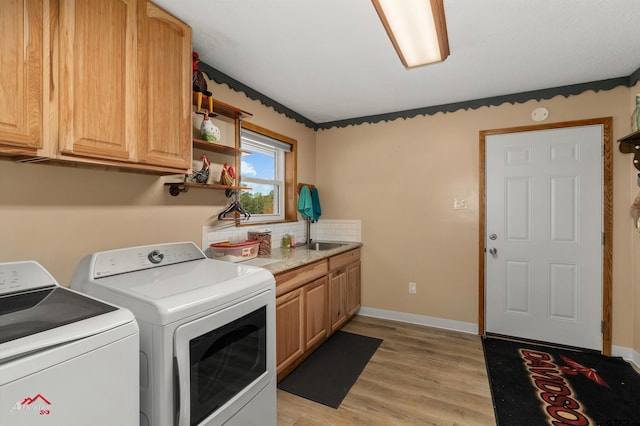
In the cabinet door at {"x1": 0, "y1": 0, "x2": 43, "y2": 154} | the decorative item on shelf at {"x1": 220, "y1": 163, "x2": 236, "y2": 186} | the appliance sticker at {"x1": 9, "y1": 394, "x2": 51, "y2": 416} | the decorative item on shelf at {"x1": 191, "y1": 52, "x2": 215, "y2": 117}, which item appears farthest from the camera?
the decorative item on shelf at {"x1": 220, "y1": 163, "x2": 236, "y2": 186}

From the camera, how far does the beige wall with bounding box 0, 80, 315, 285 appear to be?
54.8 inches

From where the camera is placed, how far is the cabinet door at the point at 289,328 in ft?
7.18

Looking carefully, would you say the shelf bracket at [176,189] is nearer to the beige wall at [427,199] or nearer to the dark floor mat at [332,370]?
the dark floor mat at [332,370]

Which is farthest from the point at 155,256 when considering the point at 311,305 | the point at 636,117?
the point at 636,117

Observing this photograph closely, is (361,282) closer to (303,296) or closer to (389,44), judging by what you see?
(303,296)

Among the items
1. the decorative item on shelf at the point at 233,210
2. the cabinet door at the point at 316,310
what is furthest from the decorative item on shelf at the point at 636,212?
the decorative item on shelf at the point at 233,210

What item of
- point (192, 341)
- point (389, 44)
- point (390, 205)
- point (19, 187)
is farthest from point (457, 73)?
point (19, 187)

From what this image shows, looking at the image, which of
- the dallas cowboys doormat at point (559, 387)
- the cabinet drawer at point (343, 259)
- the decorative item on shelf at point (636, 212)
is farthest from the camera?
the cabinet drawer at point (343, 259)

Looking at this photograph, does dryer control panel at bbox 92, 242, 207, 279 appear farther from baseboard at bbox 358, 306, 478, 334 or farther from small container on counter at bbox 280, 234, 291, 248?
baseboard at bbox 358, 306, 478, 334

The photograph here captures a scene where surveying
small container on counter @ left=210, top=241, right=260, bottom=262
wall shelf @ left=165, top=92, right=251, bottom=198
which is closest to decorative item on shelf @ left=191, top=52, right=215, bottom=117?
wall shelf @ left=165, top=92, right=251, bottom=198

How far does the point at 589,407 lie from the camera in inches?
77.7

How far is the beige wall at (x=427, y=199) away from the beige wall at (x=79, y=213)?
2004mm

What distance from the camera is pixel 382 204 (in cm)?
356

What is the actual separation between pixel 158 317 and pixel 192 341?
0.62 ft
